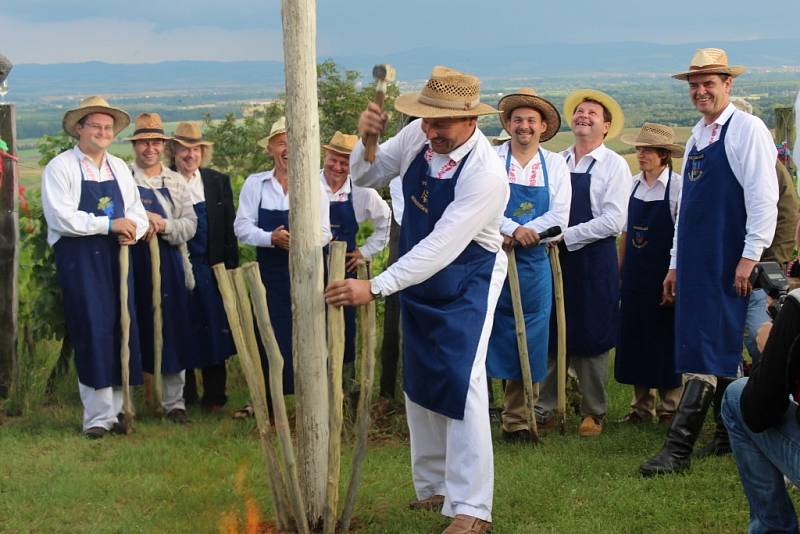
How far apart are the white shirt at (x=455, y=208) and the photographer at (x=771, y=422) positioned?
1.31 metres

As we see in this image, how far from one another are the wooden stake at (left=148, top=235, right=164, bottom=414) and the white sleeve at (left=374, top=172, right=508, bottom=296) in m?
3.14

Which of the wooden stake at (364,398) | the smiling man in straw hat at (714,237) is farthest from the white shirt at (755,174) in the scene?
the wooden stake at (364,398)

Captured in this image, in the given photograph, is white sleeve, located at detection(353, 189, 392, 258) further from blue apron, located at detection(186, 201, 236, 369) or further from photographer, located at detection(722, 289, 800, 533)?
photographer, located at detection(722, 289, 800, 533)

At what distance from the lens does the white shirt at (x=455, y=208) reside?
4.66 m

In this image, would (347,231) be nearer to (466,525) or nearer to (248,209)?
(248,209)

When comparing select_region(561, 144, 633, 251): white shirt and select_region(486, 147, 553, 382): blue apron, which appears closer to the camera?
select_region(486, 147, 553, 382): blue apron

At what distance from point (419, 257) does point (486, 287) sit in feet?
1.56

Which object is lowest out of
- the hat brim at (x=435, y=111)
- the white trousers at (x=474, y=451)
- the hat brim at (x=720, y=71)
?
the white trousers at (x=474, y=451)

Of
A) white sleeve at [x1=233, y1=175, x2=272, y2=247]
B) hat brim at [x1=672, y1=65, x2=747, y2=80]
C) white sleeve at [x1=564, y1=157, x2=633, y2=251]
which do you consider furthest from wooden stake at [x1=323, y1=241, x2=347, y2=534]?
white sleeve at [x1=233, y1=175, x2=272, y2=247]

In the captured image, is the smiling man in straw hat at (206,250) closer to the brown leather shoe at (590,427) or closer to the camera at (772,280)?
the brown leather shoe at (590,427)

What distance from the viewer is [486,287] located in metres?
4.98

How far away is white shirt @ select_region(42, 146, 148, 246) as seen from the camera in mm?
6844

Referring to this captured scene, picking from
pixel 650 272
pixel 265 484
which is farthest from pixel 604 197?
pixel 265 484

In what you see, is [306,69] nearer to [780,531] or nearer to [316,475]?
[316,475]
